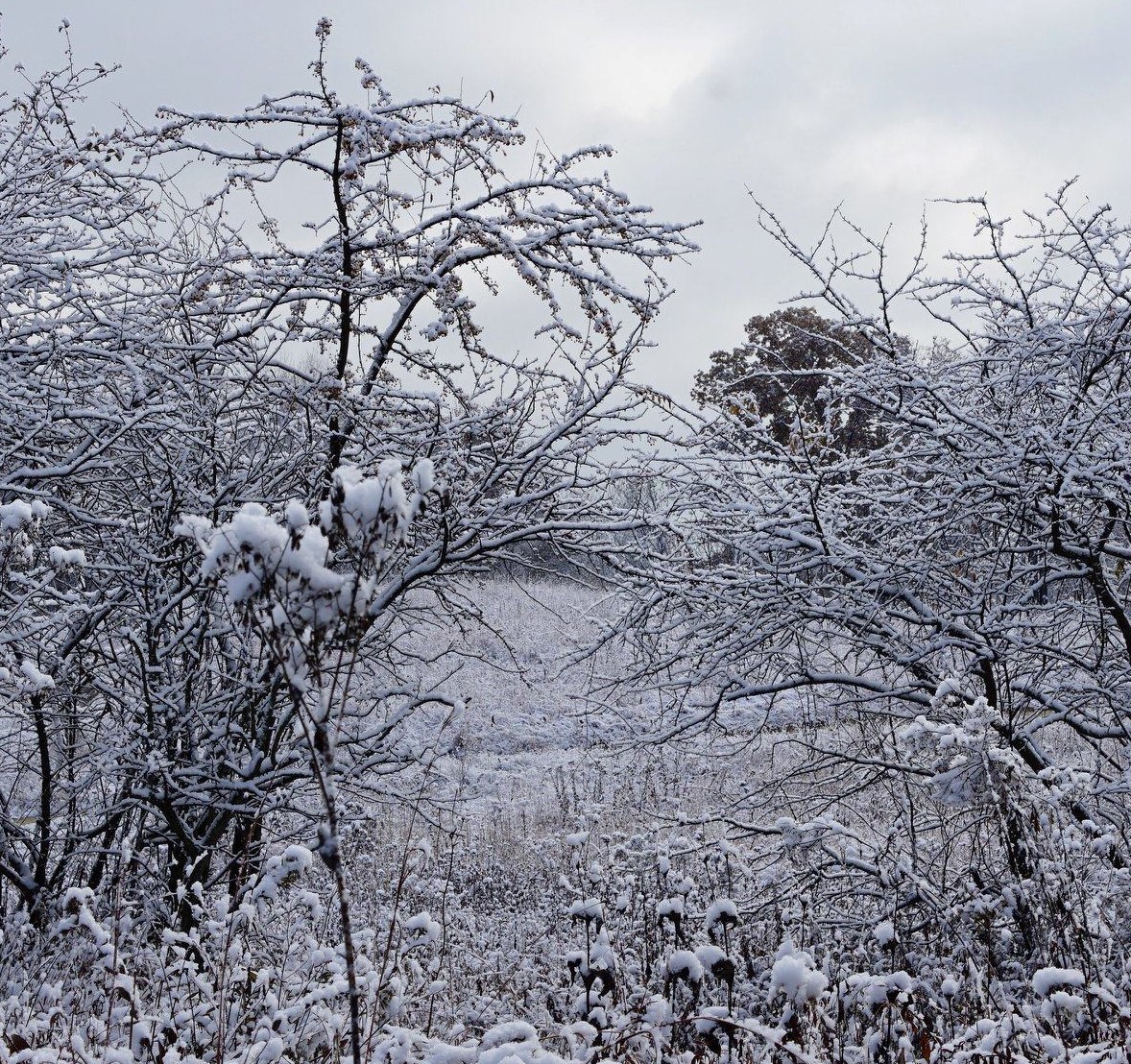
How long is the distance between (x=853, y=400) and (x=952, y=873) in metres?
3.07

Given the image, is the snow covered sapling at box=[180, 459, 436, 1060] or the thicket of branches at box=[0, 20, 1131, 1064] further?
the thicket of branches at box=[0, 20, 1131, 1064]

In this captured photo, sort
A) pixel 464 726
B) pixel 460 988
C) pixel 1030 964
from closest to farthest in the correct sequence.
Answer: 1. pixel 1030 964
2. pixel 460 988
3. pixel 464 726

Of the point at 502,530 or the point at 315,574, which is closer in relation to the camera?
the point at 315,574

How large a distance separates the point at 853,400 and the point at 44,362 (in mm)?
4332

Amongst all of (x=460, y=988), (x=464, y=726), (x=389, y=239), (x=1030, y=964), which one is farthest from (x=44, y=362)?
(x=464, y=726)

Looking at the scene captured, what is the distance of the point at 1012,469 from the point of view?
4.18 meters

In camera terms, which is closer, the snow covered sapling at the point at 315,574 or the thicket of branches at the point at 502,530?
the snow covered sapling at the point at 315,574

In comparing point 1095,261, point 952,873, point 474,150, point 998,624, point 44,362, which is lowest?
point 952,873

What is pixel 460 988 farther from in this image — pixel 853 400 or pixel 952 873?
pixel 853 400

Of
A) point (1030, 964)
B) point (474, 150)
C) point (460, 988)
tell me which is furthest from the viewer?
point (460, 988)

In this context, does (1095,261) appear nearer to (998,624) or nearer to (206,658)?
(998,624)

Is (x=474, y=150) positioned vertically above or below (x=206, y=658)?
above

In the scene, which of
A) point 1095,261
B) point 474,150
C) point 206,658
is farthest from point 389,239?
point 1095,261

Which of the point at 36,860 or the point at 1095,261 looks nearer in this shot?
the point at 1095,261
